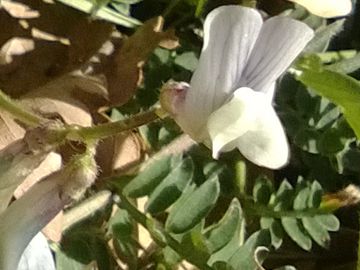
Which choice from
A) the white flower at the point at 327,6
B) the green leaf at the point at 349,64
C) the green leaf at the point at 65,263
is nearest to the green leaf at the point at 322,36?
the green leaf at the point at 349,64

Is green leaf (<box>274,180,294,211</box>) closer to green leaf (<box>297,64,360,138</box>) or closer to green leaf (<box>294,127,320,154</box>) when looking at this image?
green leaf (<box>294,127,320,154</box>)

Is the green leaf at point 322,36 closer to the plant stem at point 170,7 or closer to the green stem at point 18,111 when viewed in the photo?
the plant stem at point 170,7

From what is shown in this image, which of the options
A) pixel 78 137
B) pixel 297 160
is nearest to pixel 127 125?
pixel 78 137

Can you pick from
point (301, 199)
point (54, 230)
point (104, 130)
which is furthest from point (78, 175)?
point (301, 199)

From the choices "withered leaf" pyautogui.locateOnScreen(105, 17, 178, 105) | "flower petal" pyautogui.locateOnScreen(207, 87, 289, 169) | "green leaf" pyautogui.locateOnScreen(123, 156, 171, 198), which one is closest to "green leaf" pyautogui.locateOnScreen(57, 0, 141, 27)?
"withered leaf" pyautogui.locateOnScreen(105, 17, 178, 105)

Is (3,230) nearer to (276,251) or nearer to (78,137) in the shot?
(78,137)

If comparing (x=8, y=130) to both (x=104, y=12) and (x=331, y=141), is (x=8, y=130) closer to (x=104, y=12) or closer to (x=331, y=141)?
(x=104, y=12)
